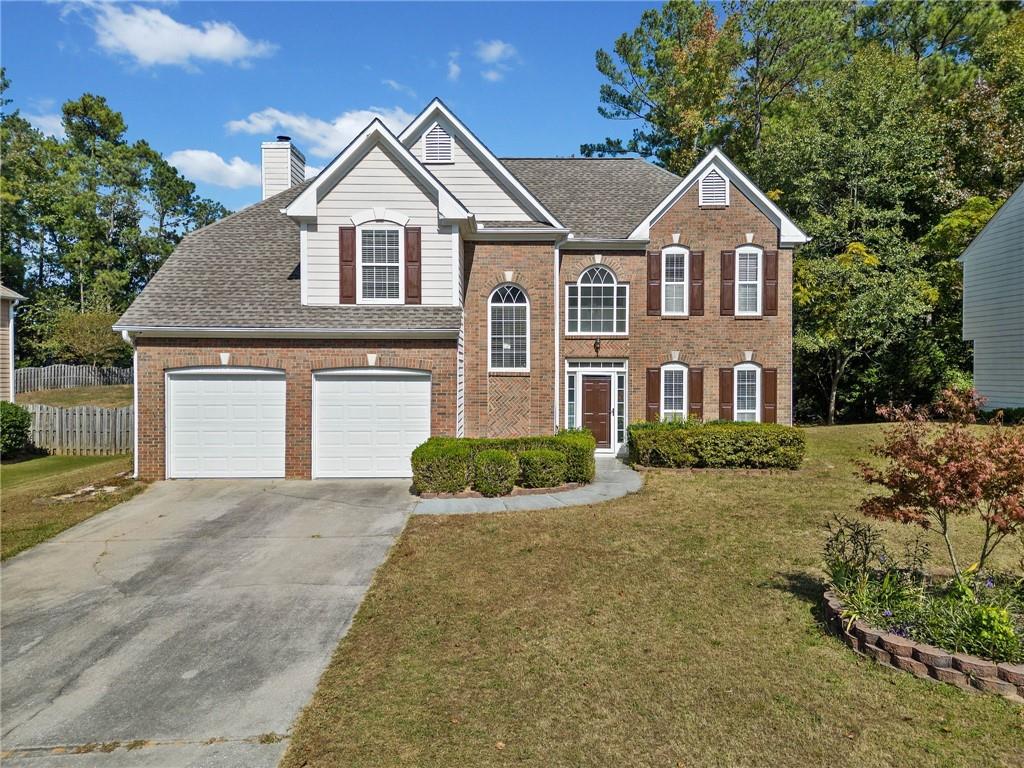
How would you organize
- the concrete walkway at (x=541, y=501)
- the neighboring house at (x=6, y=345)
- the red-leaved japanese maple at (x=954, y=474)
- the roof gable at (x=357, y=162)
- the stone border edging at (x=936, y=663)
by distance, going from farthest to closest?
the neighboring house at (x=6, y=345), the roof gable at (x=357, y=162), the concrete walkway at (x=541, y=501), the red-leaved japanese maple at (x=954, y=474), the stone border edging at (x=936, y=663)

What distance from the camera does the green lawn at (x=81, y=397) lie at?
90.1 feet

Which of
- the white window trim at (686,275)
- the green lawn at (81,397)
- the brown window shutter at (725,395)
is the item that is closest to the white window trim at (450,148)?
the white window trim at (686,275)

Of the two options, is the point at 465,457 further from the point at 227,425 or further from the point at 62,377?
the point at 62,377

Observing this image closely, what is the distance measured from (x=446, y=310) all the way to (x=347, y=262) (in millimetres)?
2639

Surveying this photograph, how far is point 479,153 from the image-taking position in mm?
16578

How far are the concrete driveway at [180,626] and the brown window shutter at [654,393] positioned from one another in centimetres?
853

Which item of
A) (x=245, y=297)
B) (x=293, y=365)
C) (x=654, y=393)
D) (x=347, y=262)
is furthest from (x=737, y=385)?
(x=245, y=297)

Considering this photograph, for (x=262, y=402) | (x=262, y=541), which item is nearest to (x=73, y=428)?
(x=262, y=402)

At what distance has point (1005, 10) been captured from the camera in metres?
34.4

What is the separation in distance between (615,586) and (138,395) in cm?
1192

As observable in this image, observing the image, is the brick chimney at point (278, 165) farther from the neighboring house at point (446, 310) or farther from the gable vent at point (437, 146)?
the gable vent at point (437, 146)

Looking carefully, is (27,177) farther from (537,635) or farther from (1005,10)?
(1005,10)

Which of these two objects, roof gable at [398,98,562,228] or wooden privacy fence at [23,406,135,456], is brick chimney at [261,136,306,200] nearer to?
roof gable at [398,98,562,228]

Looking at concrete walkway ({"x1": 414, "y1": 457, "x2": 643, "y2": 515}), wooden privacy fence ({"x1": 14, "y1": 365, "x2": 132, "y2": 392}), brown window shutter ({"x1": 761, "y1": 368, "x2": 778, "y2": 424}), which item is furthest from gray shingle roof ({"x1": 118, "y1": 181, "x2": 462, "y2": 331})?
wooden privacy fence ({"x1": 14, "y1": 365, "x2": 132, "y2": 392})
